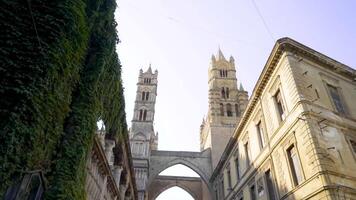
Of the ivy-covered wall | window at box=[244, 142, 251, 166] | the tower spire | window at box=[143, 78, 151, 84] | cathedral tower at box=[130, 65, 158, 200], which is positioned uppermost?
the tower spire

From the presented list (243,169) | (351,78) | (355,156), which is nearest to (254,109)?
(243,169)

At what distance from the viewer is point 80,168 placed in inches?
271

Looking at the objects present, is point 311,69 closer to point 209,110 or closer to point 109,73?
point 109,73

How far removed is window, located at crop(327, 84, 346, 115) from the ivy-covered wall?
10645mm

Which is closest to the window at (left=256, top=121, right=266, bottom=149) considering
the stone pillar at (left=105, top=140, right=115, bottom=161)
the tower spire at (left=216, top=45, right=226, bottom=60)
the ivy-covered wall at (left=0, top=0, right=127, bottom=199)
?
the stone pillar at (left=105, top=140, right=115, bottom=161)

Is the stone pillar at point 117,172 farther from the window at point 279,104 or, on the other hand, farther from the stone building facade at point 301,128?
the window at point 279,104

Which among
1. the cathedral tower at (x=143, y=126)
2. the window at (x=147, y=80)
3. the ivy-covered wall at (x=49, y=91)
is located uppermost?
the window at (x=147, y=80)

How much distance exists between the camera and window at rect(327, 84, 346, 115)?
1278cm

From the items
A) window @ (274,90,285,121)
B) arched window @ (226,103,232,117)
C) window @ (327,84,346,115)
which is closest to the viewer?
window @ (327,84,346,115)

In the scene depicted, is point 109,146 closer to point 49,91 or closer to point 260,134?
point 49,91

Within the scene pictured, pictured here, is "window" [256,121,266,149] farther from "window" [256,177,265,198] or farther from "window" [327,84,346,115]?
"window" [327,84,346,115]

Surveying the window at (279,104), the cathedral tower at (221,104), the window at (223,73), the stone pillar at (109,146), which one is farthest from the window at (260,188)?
the window at (223,73)

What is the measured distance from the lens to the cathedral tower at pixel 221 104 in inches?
1366

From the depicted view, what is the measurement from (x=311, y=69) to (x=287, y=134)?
11.6ft
